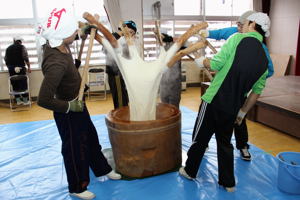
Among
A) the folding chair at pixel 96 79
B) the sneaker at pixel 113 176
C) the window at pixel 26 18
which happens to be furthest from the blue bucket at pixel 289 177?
the window at pixel 26 18

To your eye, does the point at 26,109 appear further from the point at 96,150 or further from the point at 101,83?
the point at 96,150

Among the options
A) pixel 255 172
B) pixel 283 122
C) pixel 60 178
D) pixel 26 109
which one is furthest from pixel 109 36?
pixel 26 109

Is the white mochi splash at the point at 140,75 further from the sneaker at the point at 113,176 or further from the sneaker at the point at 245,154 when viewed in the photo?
the sneaker at the point at 245,154

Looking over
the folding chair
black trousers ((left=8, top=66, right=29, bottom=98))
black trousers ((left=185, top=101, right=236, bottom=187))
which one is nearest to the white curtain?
the folding chair

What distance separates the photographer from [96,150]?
201 cm

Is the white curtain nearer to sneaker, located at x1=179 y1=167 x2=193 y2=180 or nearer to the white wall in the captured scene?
sneaker, located at x1=179 y1=167 x2=193 y2=180

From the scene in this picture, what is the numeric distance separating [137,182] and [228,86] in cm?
104

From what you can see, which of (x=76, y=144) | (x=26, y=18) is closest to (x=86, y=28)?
(x=76, y=144)

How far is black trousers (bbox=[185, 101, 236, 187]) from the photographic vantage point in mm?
1802

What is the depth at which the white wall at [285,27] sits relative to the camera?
5930mm

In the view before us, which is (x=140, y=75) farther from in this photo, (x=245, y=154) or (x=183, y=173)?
(x=245, y=154)

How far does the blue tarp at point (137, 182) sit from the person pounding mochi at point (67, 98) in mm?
227

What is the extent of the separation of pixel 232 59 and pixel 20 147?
7.82 feet

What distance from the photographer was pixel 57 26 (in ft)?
5.05
